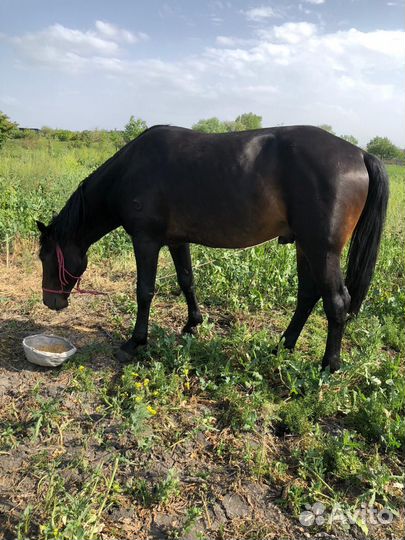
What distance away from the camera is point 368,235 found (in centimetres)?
325

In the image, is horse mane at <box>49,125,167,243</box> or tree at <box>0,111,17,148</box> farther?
tree at <box>0,111,17,148</box>

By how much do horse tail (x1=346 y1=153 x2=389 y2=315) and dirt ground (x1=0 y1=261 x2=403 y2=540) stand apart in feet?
4.65

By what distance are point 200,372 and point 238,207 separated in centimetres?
135

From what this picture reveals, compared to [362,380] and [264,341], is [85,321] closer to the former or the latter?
[264,341]

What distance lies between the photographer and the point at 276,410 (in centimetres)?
294

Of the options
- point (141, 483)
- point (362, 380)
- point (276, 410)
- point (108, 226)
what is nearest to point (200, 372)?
point (276, 410)

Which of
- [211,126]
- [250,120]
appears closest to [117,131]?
[211,126]

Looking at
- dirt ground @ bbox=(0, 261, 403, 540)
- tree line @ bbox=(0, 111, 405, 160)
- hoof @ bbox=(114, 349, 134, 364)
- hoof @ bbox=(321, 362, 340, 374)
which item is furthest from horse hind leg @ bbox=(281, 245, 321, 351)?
tree line @ bbox=(0, 111, 405, 160)

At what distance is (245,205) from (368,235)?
103 cm

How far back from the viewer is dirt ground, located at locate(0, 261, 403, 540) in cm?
213

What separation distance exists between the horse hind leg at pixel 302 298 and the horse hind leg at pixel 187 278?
3.01ft

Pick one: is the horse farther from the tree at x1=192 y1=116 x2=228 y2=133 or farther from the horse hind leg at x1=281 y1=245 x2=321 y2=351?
the tree at x1=192 y1=116 x2=228 y2=133

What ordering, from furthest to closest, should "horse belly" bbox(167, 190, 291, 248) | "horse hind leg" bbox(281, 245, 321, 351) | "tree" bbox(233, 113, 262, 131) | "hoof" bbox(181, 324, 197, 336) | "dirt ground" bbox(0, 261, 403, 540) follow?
"tree" bbox(233, 113, 262, 131), "hoof" bbox(181, 324, 197, 336), "horse hind leg" bbox(281, 245, 321, 351), "horse belly" bbox(167, 190, 291, 248), "dirt ground" bbox(0, 261, 403, 540)

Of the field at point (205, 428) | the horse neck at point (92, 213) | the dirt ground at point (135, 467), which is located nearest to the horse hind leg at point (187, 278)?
A: the field at point (205, 428)
